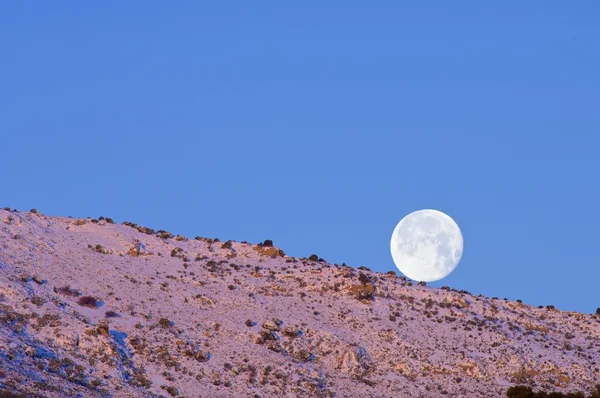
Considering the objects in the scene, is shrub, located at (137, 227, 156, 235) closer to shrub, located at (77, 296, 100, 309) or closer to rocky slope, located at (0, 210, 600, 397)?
rocky slope, located at (0, 210, 600, 397)

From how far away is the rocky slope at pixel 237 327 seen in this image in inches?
2594

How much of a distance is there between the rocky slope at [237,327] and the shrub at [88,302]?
138 millimetres

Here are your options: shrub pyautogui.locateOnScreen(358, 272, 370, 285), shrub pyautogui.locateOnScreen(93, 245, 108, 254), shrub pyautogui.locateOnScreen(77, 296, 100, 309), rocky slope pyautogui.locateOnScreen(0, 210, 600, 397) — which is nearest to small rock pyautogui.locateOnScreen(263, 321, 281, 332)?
rocky slope pyautogui.locateOnScreen(0, 210, 600, 397)

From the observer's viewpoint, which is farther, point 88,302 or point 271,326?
point 271,326

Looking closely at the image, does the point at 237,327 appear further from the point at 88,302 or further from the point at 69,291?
the point at 69,291

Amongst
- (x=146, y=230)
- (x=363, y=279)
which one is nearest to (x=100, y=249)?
(x=146, y=230)

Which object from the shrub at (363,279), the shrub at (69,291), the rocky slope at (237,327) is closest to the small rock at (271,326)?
the rocky slope at (237,327)

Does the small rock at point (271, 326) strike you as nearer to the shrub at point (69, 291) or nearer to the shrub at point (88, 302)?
the shrub at point (88, 302)

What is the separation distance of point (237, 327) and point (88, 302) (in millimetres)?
10731

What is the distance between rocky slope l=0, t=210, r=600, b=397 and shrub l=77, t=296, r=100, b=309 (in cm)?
14

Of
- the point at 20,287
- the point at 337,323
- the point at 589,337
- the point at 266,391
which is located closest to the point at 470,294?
the point at 589,337

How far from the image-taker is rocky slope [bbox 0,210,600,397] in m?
65.9

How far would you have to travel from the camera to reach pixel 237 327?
75.6 m

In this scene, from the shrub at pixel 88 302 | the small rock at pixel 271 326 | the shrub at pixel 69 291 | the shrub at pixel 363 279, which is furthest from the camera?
the shrub at pixel 363 279
